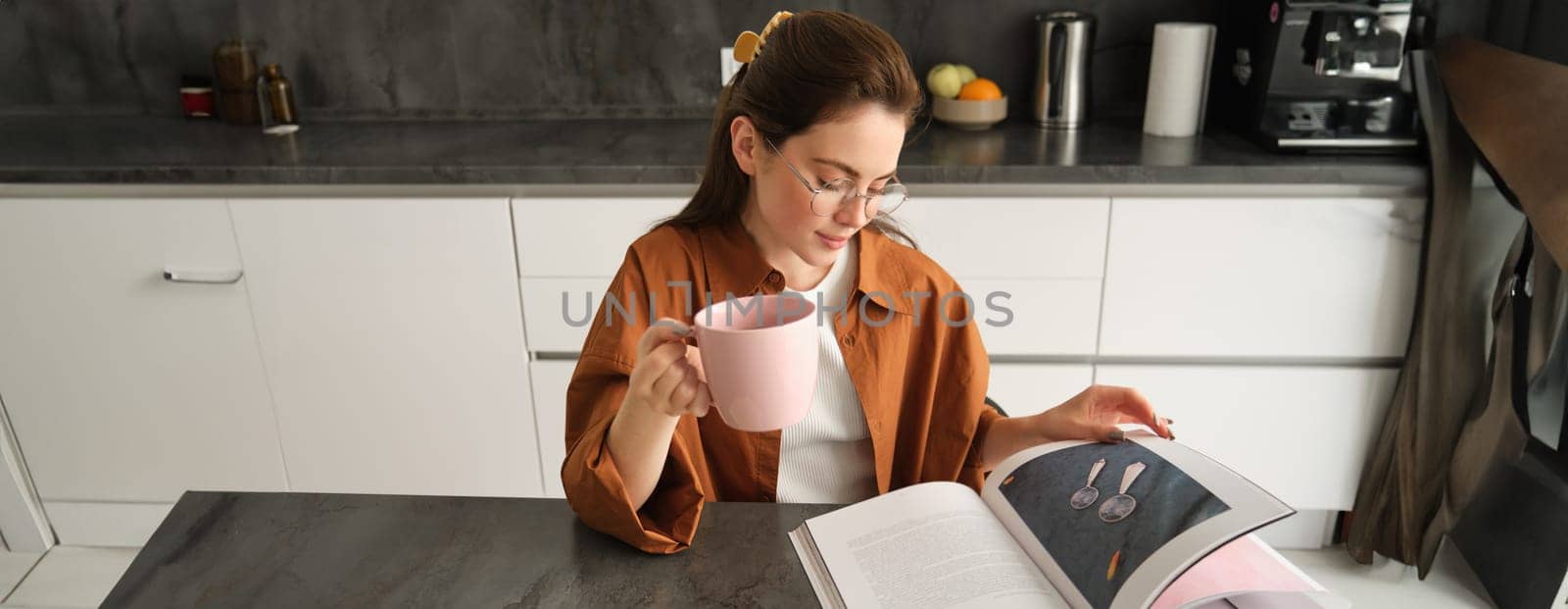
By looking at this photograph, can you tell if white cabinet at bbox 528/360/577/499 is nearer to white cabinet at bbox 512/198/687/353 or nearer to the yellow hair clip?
white cabinet at bbox 512/198/687/353

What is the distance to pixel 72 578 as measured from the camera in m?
2.15

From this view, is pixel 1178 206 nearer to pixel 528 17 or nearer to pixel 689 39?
pixel 689 39

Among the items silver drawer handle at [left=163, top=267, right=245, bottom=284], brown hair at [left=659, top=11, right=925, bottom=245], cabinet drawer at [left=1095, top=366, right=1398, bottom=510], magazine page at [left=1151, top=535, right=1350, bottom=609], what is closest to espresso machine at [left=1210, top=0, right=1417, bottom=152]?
cabinet drawer at [left=1095, top=366, right=1398, bottom=510]

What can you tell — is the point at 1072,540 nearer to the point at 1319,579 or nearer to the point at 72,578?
the point at 1319,579

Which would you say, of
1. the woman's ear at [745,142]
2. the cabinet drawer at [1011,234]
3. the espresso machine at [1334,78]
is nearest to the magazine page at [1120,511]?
the woman's ear at [745,142]

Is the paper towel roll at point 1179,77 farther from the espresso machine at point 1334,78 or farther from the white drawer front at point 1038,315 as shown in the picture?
the white drawer front at point 1038,315

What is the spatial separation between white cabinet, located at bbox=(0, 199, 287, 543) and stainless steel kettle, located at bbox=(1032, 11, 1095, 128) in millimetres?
1604

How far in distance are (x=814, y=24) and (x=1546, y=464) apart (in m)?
1.56

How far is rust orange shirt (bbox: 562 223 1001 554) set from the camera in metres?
1.04

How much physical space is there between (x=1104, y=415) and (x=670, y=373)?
428 mm

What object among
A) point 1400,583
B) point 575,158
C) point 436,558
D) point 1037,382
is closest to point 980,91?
point 1037,382

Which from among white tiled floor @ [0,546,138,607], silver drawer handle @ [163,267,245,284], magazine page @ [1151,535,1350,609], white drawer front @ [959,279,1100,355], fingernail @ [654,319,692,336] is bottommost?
white tiled floor @ [0,546,138,607]

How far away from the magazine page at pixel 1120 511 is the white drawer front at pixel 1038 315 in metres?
0.97

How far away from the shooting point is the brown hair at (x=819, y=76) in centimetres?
99
